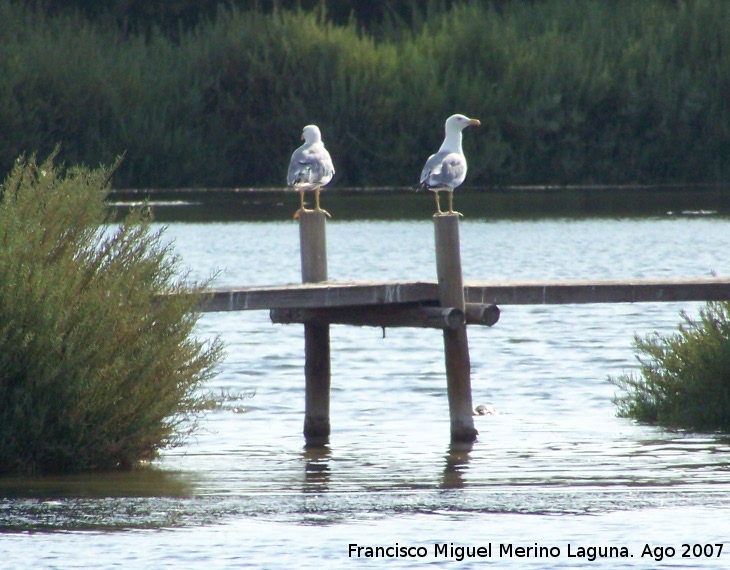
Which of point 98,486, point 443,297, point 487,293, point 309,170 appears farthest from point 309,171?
point 98,486

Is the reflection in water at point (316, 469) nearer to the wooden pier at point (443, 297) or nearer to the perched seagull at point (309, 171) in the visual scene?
the wooden pier at point (443, 297)

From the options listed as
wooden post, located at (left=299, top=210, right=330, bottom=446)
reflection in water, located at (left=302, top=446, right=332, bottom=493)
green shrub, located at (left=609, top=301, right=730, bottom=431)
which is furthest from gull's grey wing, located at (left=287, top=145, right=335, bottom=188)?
green shrub, located at (left=609, top=301, right=730, bottom=431)

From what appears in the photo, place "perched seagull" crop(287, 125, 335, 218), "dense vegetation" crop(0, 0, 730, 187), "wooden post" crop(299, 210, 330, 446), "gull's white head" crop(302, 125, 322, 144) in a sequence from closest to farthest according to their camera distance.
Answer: "wooden post" crop(299, 210, 330, 446)
"perched seagull" crop(287, 125, 335, 218)
"gull's white head" crop(302, 125, 322, 144)
"dense vegetation" crop(0, 0, 730, 187)

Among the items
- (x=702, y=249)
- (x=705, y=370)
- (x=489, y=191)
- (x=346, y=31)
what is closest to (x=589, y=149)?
(x=489, y=191)

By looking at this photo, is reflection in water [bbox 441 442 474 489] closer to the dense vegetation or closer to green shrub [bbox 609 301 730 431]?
green shrub [bbox 609 301 730 431]

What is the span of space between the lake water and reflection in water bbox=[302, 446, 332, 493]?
3 cm

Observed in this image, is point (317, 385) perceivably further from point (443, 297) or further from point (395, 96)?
point (395, 96)

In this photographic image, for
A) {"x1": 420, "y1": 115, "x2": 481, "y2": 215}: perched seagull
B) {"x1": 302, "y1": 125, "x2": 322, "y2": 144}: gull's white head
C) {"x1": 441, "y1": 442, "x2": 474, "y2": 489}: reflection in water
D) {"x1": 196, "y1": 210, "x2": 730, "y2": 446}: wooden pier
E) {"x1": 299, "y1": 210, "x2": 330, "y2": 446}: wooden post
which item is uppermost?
{"x1": 302, "y1": 125, "x2": 322, "y2": 144}: gull's white head

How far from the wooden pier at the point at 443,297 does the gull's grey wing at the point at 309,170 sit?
618mm

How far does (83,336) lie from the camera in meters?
10.6

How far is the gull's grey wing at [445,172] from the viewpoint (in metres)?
13.4

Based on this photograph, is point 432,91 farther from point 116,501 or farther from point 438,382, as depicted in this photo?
point 116,501

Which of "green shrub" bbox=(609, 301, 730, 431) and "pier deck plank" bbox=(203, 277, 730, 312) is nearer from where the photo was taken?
"pier deck plank" bbox=(203, 277, 730, 312)

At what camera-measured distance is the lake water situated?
903cm
